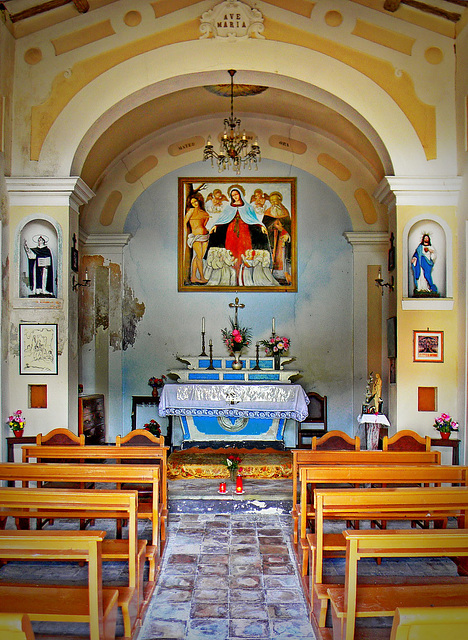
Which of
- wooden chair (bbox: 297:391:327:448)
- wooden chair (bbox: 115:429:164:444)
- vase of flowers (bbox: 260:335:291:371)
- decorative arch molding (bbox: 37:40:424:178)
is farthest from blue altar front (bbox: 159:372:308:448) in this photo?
decorative arch molding (bbox: 37:40:424:178)

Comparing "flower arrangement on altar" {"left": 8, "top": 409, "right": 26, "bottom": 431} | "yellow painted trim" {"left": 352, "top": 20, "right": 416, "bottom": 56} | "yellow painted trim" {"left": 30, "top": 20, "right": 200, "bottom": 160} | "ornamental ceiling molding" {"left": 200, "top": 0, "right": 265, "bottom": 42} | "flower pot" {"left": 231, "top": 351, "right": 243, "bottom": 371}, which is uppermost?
"ornamental ceiling molding" {"left": 200, "top": 0, "right": 265, "bottom": 42}

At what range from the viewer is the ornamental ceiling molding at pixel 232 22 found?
696 centimetres

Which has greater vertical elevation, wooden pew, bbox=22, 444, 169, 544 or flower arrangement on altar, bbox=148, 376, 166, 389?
flower arrangement on altar, bbox=148, 376, 166, 389

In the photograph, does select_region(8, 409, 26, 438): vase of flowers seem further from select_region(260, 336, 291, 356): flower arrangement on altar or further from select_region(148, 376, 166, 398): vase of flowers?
select_region(260, 336, 291, 356): flower arrangement on altar

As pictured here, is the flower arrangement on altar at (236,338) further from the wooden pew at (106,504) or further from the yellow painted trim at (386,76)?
the wooden pew at (106,504)

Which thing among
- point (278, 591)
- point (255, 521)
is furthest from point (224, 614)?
point (255, 521)

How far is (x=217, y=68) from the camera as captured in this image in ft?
23.1

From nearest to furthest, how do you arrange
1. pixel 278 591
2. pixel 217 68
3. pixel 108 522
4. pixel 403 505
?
pixel 403 505, pixel 278 591, pixel 108 522, pixel 217 68

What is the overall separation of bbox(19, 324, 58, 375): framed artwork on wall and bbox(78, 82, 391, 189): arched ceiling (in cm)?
297

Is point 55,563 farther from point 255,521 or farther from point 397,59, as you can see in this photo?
point 397,59

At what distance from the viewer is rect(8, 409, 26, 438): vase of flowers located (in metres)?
6.73

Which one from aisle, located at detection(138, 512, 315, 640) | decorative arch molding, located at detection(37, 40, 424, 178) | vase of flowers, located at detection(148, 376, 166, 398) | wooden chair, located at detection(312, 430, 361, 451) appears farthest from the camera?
vase of flowers, located at detection(148, 376, 166, 398)

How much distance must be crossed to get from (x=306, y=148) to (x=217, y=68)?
11.1ft

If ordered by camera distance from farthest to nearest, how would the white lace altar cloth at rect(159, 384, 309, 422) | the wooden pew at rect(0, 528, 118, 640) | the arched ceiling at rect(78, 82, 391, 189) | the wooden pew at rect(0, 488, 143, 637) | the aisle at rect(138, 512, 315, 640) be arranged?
the arched ceiling at rect(78, 82, 391, 189) → the white lace altar cloth at rect(159, 384, 309, 422) → the aisle at rect(138, 512, 315, 640) → the wooden pew at rect(0, 488, 143, 637) → the wooden pew at rect(0, 528, 118, 640)
